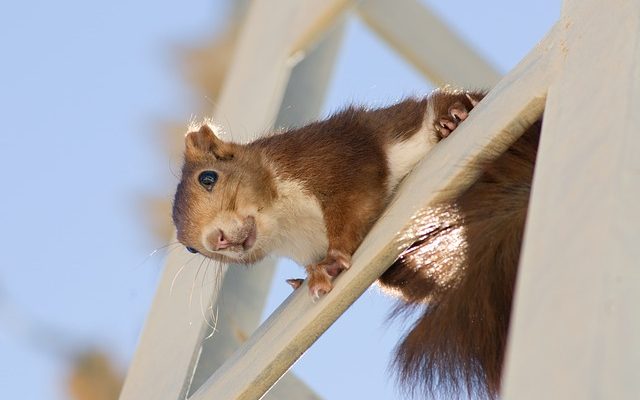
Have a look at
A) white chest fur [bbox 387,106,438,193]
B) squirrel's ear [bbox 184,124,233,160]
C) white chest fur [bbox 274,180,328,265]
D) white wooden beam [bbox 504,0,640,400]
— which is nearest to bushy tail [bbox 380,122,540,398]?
white wooden beam [bbox 504,0,640,400]

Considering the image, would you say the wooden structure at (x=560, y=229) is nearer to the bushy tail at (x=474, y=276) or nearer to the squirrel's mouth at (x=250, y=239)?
the bushy tail at (x=474, y=276)

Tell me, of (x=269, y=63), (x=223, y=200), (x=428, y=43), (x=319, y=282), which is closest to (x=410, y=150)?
(x=223, y=200)

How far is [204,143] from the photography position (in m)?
3.60

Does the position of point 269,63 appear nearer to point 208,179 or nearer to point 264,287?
point 208,179

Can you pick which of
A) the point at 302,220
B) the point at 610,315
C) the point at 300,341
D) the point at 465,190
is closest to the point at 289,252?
the point at 302,220

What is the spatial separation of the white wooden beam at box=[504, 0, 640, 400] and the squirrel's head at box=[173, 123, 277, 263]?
1.41 meters

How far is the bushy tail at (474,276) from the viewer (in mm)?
2219

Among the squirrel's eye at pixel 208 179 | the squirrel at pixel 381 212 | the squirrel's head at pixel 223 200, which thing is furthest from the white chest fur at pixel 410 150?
the squirrel's eye at pixel 208 179

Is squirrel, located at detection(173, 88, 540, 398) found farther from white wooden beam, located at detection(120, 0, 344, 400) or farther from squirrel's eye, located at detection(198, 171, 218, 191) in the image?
white wooden beam, located at detection(120, 0, 344, 400)

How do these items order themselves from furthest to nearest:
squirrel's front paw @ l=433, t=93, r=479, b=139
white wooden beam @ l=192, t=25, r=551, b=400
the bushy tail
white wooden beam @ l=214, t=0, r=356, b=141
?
white wooden beam @ l=214, t=0, r=356, b=141 → squirrel's front paw @ l=433, t=93, r=479, b=139 → the bushy tail → white wooden beam @ l=192, t=25, r=551, b=400

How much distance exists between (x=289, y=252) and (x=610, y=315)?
73.5 inches

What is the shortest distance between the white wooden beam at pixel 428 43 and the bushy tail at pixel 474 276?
174 centimetres

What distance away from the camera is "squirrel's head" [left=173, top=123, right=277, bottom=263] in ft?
10.5

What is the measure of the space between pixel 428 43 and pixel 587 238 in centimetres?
273
